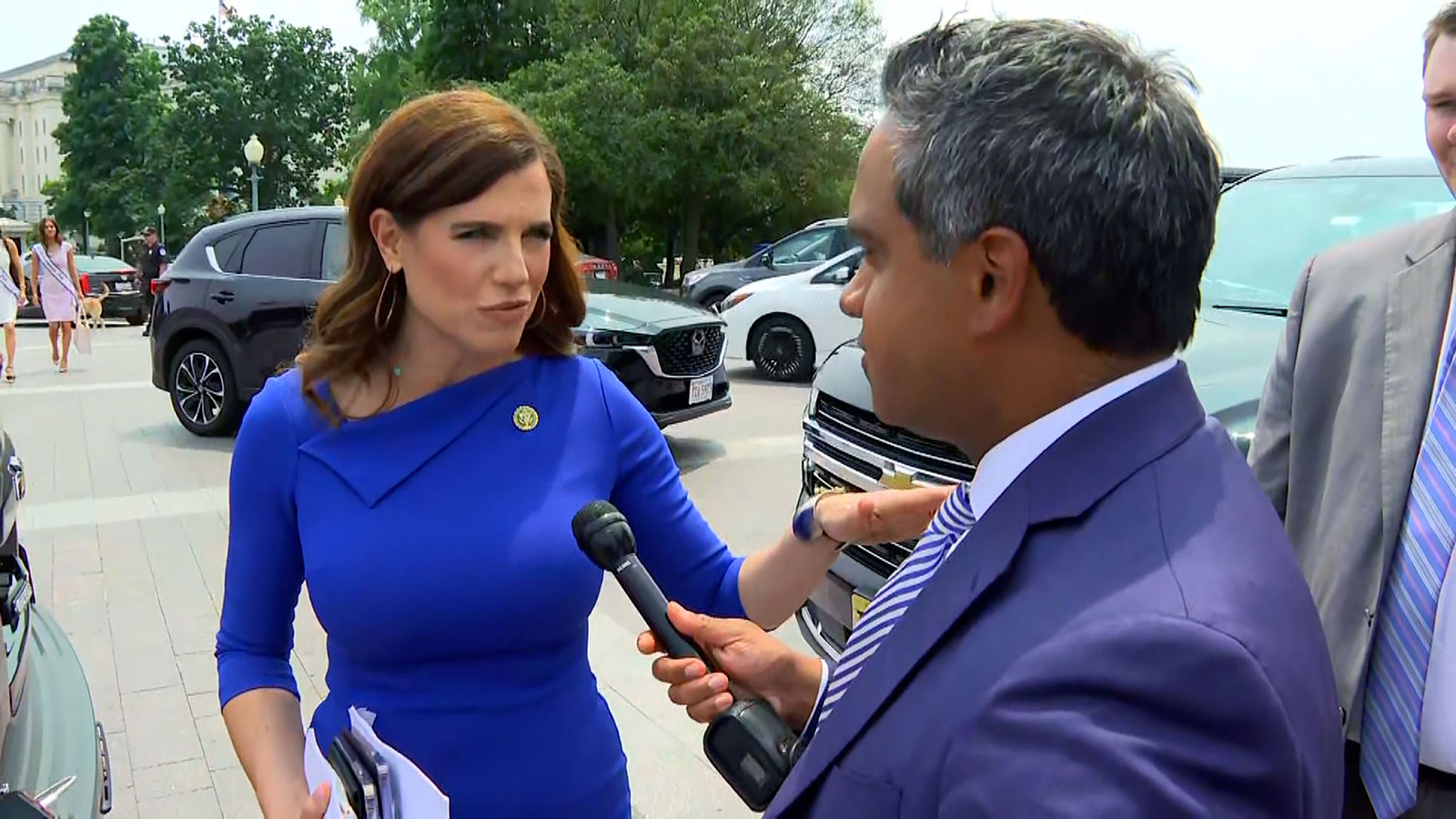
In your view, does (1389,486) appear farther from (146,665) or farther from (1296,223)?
(146,665)

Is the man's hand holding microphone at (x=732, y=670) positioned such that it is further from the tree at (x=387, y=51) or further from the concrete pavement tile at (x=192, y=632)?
the tree at (x=387, y=51)

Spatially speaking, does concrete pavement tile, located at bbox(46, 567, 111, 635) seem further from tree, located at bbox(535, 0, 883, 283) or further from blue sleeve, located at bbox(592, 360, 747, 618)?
tree, located at bbox(535, 0, 883, 283)

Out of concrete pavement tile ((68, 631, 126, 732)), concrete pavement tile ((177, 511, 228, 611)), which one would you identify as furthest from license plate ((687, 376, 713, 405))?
concrete pavement tile ((68, 631, 126, 732))

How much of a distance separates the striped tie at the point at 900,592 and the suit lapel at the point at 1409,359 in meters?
0.94

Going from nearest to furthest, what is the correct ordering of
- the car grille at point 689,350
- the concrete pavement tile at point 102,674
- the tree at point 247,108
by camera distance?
the concrete pavement tile at point 102,674 < the car grille at point 689,350 < the tree at point 247,108

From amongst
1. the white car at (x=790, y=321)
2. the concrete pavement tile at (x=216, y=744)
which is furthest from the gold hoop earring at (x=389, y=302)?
the white car at (x=790, y=321)

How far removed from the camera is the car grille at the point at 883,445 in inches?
124

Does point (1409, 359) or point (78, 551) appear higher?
point (1409, 359)

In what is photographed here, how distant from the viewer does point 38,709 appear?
2.40m

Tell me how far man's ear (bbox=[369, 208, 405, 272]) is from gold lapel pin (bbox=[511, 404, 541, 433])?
12.0 inches

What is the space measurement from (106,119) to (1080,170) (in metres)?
74.8

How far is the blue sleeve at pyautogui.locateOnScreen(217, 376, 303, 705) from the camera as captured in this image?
168cm

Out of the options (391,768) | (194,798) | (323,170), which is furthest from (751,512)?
(323,170)

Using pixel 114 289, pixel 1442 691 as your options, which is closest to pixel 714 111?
pixel 114 289
